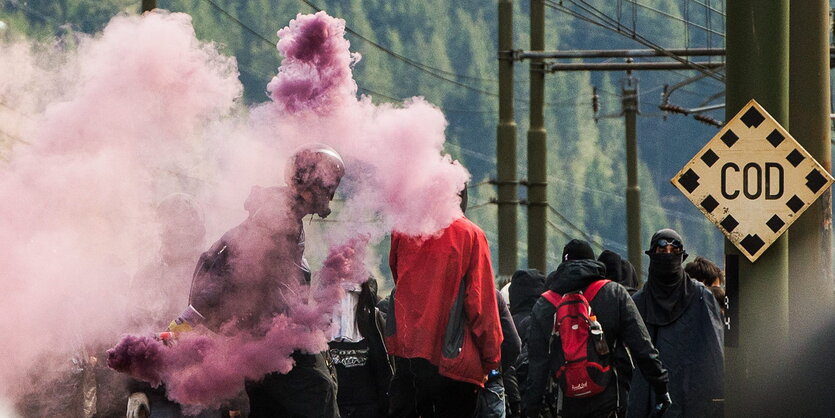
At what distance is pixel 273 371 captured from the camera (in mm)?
6957

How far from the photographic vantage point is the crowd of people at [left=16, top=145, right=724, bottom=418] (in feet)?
22.9

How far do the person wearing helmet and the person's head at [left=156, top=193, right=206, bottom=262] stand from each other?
76 cm

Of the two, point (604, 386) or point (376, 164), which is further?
point (604, 386)

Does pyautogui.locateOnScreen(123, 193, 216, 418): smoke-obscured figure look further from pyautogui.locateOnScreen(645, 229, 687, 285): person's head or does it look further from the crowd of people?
pyautogui.locateOnScreen(645, 229, 687, 285): person's head

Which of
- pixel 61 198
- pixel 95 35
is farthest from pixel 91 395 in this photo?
pixel 95 35

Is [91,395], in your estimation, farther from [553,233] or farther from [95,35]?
[553,233]

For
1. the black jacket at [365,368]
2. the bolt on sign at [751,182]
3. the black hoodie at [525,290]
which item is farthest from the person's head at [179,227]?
the black hoodie at [525,290]

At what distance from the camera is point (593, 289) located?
28.4ft

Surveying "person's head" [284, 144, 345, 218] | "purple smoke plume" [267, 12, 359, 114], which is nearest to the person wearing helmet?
"person's head" [284, 144, 345, 218]

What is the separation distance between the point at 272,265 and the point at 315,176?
0.46 m

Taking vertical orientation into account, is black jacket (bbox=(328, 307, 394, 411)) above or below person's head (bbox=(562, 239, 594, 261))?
below

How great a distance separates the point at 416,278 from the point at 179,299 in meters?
1.28

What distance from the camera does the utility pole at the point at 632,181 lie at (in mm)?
36062

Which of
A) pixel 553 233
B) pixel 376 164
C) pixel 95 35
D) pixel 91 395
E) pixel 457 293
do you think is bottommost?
pixel 91 395
